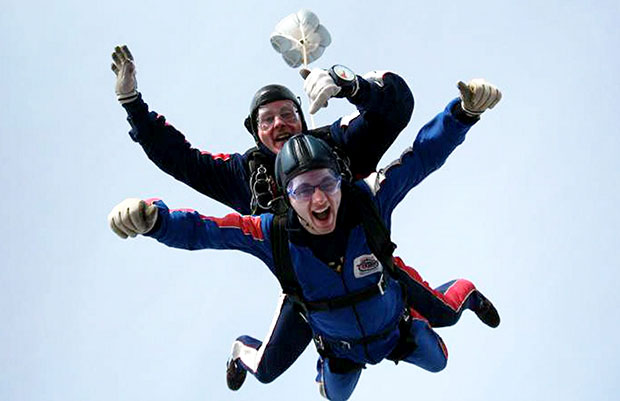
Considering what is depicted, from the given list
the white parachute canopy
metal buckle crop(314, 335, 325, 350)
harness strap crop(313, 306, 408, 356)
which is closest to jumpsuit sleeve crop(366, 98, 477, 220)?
harness strap crop(313, 306, 408, 356)

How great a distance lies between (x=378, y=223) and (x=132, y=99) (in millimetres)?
2531

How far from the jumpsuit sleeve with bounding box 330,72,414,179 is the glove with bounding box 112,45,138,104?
5.69 ft

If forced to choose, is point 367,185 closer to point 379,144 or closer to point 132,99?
point 379,144

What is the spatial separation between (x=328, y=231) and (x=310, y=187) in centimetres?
35

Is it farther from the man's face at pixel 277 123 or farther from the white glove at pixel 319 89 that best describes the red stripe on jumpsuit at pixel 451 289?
the white glove at pixel 319 89

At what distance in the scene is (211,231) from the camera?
17.6 ft

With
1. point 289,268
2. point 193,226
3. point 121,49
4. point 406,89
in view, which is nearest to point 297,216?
point 289,268

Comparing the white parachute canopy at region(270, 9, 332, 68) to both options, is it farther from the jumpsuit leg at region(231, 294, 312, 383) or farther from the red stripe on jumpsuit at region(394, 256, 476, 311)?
the jumpsuit leg at region(231, 294, 312, 383)

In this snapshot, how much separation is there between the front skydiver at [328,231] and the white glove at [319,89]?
0.26m

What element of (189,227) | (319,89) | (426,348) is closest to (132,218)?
(189,227)

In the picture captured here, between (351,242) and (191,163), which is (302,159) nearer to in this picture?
(351,242)

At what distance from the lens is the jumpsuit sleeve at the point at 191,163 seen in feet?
22.5

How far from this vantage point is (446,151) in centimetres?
566

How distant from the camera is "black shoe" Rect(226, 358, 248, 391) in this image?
24.4ft
